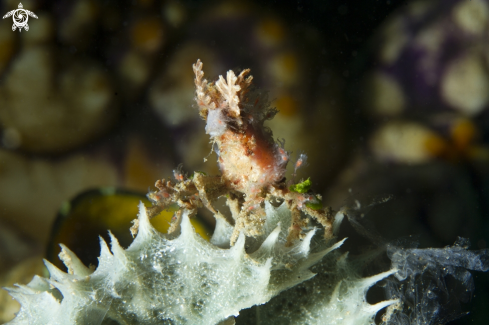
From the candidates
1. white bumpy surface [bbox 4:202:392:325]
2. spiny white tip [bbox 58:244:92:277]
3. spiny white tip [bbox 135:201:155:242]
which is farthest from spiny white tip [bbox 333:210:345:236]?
spiny white tip [bbox 58:244:92:277]

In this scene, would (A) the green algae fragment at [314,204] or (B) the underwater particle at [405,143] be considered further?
(B) the underwater particle at [405,143]

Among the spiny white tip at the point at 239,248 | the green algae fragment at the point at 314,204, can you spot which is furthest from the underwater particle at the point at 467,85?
the spiny white tip at the point at 239,248

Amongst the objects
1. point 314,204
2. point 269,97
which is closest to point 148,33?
point 269,97

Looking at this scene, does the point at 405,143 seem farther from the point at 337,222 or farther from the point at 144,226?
the point at 144,226

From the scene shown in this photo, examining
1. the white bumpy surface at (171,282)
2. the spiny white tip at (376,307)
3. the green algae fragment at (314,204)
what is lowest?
the spiny white tip at (376,307)

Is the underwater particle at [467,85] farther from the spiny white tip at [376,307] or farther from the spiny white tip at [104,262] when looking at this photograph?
the spiny white tip at [104,262]

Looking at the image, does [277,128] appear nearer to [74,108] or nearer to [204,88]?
[204,88]

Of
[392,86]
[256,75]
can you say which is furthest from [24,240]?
[392,86]

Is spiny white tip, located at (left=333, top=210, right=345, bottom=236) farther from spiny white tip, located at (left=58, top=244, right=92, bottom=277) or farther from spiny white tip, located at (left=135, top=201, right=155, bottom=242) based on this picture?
spiny white tip, located at (left=58, top=244, right=92, bottom=277)
